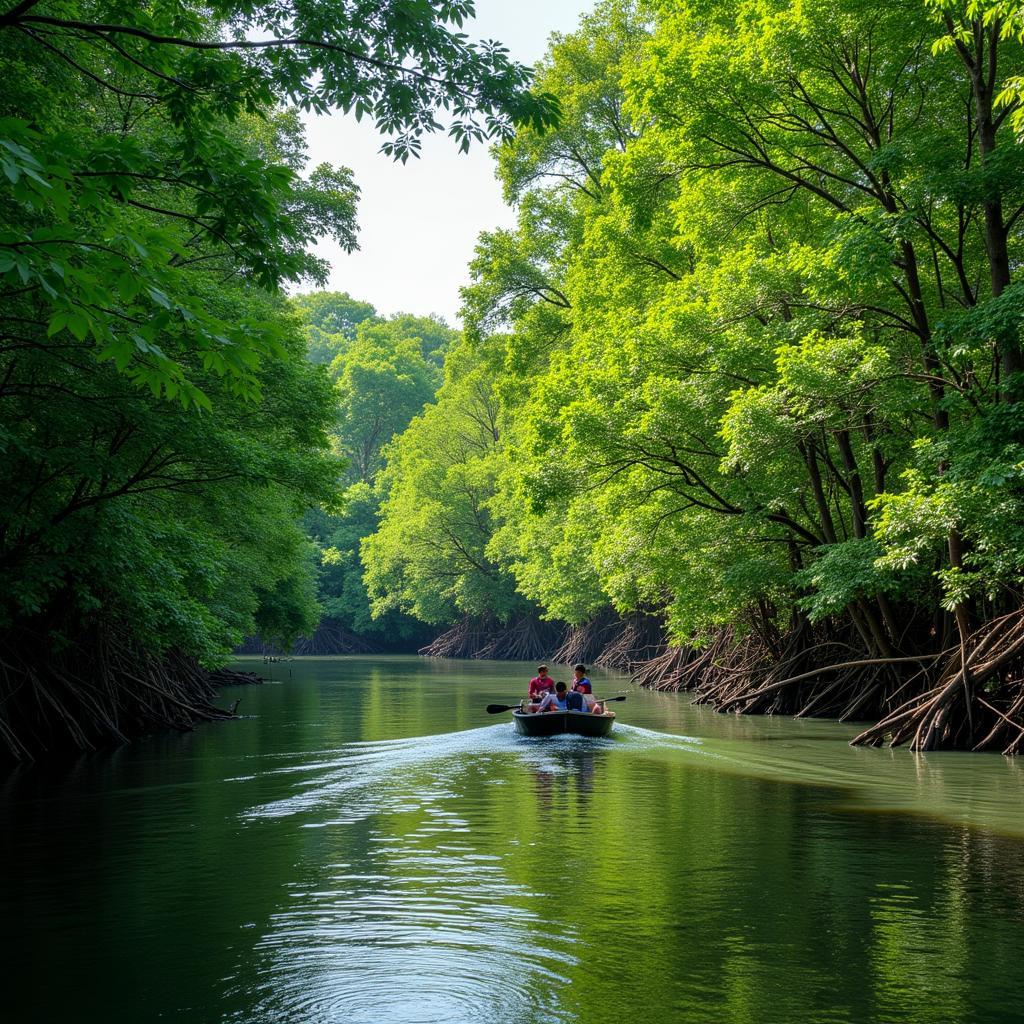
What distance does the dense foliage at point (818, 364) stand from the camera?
1513cm

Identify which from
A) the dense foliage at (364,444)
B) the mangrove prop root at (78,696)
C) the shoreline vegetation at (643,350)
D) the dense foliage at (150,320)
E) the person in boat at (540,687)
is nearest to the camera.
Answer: the dense foliage at (150,320)

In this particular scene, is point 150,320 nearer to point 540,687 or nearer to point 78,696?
point 78,696

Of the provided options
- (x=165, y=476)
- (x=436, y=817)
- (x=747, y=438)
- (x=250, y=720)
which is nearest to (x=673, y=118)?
(x=747, y=438)

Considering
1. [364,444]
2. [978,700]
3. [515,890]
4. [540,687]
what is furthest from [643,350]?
[364,444]

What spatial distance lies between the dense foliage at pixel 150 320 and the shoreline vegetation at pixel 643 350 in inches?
1.8

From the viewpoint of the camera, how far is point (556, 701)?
21.3 meters

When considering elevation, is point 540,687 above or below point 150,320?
below

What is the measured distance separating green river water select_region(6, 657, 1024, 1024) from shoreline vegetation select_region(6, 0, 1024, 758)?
294 cm

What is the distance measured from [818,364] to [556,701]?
8.33m

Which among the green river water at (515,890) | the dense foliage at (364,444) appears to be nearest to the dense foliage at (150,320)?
the green river water at (515,890)

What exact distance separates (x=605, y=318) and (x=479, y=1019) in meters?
24.9

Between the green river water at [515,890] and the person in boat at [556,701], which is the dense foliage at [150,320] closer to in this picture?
the green river water at [515,890]

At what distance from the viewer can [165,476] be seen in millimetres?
15562

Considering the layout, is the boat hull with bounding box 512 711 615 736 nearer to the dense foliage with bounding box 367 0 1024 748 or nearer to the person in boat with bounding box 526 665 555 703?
the person in boat with bounding box 526 665 555 703
